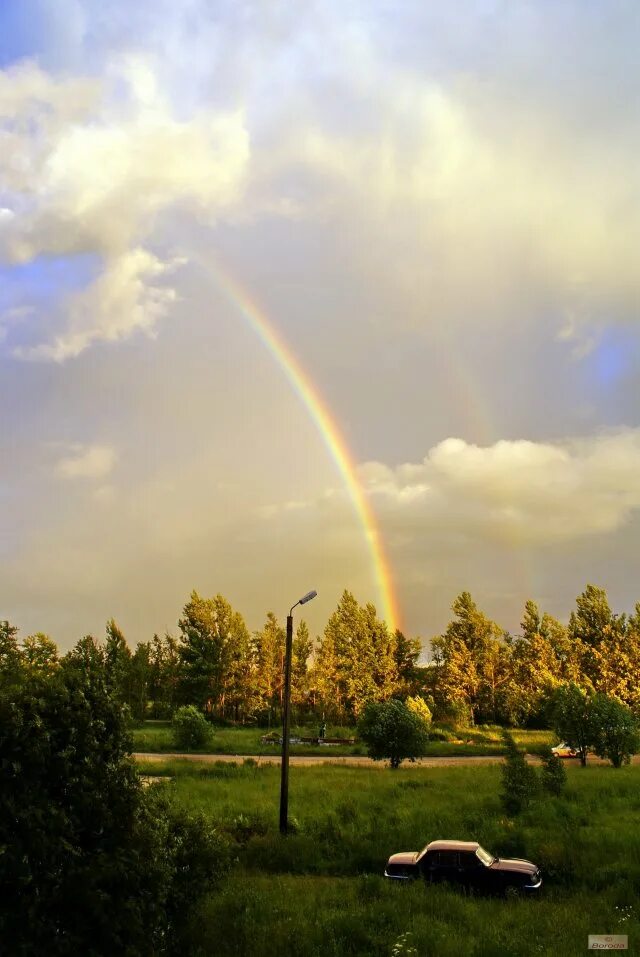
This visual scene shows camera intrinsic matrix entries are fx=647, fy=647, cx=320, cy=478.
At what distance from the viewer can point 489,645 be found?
6612 centimetres

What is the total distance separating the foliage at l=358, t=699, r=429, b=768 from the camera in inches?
1404

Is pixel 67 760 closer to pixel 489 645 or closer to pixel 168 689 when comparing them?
pixel 489 645

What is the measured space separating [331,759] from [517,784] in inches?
917

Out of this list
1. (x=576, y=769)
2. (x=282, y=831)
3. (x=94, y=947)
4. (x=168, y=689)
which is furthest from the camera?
(x=168, y=689)

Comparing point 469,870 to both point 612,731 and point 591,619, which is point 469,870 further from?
point 591,619

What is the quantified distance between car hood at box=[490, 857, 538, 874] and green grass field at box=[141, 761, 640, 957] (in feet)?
1.80

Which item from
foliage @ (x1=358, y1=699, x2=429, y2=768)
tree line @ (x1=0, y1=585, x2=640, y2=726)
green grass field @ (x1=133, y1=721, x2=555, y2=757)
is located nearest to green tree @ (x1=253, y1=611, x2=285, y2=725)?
tree line @ (x1=0, y1=585, x2=640, y2=726)

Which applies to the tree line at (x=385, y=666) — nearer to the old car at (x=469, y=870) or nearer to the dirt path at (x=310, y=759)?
the dirt path at (x=310, y=759)

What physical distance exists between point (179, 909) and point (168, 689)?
227 ft

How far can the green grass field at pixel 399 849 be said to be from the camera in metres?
11.9

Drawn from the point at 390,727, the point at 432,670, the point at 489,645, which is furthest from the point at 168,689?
the point at 390,727

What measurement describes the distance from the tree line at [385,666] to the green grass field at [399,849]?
33.6 m

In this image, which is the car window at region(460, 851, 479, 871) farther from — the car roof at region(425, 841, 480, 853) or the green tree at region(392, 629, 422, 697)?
the green tree at region(392, 629, 422, 697)

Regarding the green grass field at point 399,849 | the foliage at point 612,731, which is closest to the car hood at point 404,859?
the green grass field at point 399,849
